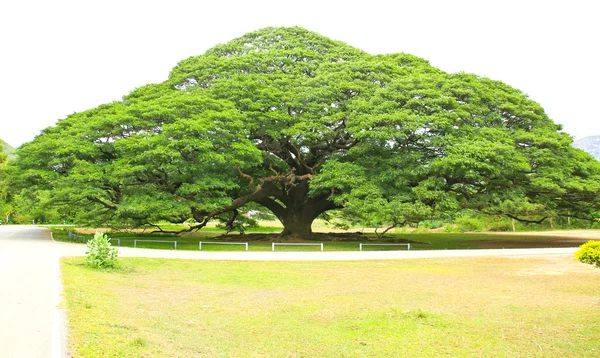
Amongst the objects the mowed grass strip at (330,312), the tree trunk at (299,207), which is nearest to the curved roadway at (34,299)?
the mowed grass strip at (330,312)

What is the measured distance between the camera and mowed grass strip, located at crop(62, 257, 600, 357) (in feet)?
19.6

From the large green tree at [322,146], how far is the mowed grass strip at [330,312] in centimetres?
758

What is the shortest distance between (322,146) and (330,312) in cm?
1762

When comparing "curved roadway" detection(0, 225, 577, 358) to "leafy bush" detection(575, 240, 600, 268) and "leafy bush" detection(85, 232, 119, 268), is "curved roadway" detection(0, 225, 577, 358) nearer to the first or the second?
"leafy bush" detection(85, 232, 119, 268)

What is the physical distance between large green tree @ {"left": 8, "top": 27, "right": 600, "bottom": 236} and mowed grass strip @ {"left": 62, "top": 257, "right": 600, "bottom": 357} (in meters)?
7.58

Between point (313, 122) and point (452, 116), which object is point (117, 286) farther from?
point (452, 116)

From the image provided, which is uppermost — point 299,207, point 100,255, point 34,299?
point 299,207

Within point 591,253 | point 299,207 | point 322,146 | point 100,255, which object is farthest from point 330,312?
point 299,207

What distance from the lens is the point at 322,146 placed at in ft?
82.9

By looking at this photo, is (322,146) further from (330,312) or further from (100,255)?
(330,312)

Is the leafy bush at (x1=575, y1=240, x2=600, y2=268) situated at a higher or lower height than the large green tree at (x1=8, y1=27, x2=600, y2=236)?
lower

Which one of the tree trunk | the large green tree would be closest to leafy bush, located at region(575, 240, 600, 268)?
the large green tree

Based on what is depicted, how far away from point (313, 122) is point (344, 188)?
3.77 metres

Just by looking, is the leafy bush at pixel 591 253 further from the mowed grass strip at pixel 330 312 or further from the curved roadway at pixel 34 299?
the curved roadway at pixel 34 299
